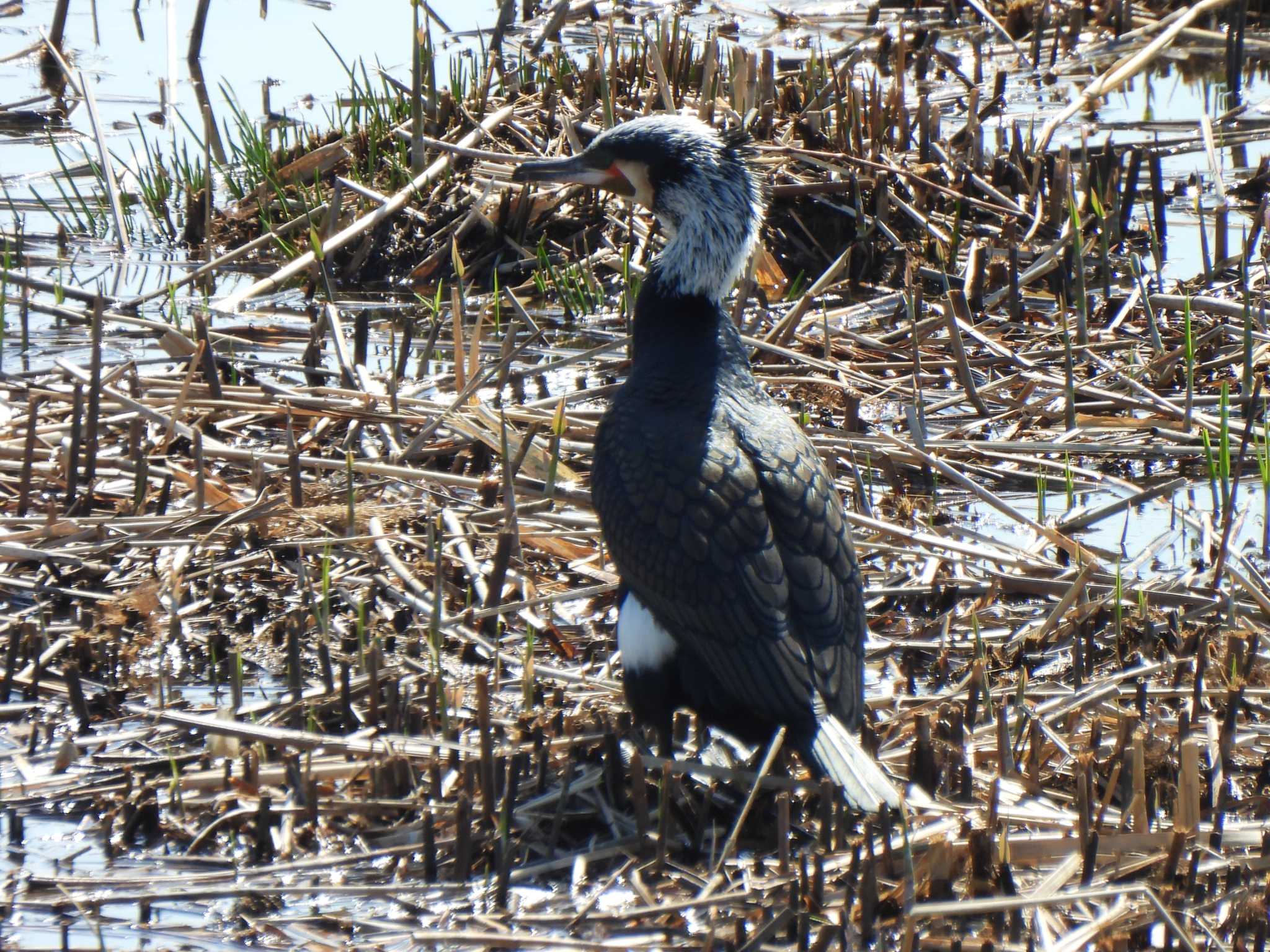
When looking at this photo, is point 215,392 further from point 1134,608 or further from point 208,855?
point 1134,608

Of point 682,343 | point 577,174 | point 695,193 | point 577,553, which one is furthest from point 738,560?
point 577,174

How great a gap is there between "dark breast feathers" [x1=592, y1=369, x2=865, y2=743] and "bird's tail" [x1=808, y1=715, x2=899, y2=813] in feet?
0.16

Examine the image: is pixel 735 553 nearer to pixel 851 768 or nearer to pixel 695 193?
pixel 851 768

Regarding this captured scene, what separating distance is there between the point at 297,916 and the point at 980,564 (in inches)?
88.6

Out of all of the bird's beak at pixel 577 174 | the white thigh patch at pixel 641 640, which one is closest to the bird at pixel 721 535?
the white thigh patch at pixel 641 640

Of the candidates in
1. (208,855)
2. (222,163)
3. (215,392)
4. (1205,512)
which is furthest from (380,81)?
(208,855)

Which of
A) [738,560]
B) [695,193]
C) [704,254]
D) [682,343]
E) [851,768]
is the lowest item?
[851,768]

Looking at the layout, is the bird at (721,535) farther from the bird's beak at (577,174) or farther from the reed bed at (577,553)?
the bird's beak at (577,174)

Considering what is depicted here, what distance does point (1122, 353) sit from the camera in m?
5.97

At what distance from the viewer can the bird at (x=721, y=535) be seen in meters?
3.27

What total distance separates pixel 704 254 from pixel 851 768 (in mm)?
1331

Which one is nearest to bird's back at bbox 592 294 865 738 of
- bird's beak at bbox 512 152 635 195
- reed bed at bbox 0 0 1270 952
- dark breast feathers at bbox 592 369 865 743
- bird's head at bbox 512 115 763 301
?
dark breast feathers at bbox 592 369 865 743

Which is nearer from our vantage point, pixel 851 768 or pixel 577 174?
pixel 851 768

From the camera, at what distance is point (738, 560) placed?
3312mm
